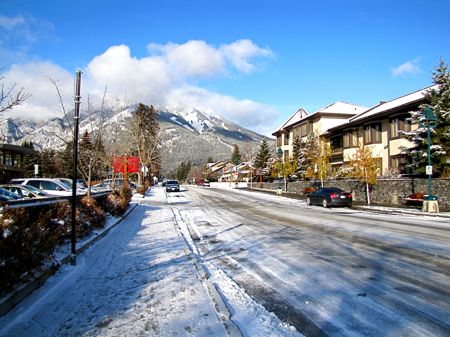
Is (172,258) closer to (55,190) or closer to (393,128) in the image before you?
(55,190)

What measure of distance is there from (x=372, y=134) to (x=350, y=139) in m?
4.38

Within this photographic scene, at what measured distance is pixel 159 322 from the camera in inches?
186

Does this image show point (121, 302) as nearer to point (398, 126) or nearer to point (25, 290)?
point (25, 290)

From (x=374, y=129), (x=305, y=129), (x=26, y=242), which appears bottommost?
(x=26, y=242)

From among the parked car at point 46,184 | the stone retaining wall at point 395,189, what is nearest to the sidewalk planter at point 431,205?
the stone retaining wall at point 395,189

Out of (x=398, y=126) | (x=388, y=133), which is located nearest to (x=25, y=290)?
(x=398, y=126)

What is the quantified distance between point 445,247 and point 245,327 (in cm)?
739

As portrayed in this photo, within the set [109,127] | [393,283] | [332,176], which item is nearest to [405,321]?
[393,283]

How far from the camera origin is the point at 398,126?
33906 millimetres

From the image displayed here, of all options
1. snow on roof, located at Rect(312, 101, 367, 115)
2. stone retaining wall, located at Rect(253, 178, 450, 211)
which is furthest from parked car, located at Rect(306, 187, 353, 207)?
snow on roof, located at Rect(312, 101, 367, 115)

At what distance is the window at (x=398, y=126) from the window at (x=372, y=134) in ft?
6.35

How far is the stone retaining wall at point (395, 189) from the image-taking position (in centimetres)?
2323

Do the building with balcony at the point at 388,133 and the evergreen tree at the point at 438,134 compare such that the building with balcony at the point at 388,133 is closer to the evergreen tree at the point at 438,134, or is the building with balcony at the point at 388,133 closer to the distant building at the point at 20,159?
the evergreen tree at the point at 438,134

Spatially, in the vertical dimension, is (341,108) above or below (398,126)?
above
